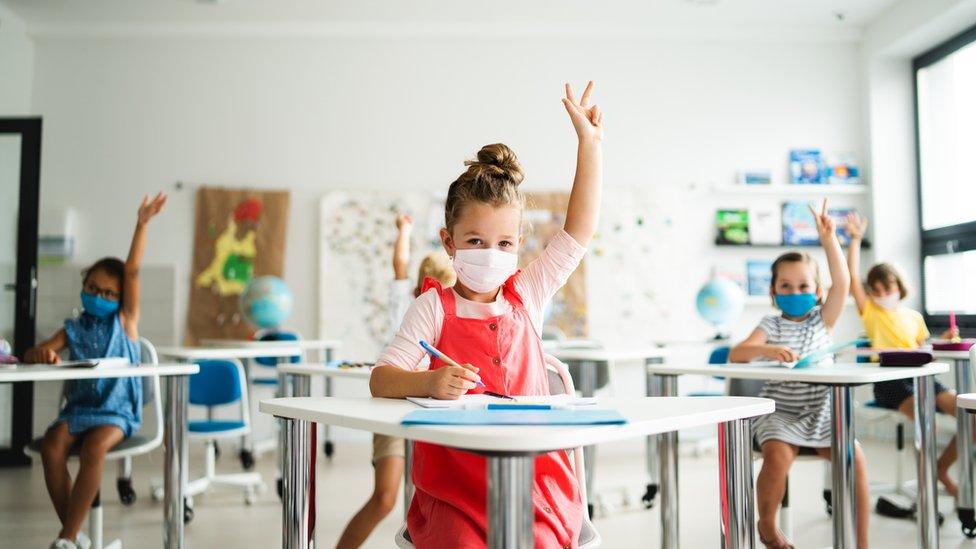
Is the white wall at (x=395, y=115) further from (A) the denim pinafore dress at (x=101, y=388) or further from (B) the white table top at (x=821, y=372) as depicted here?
(B) the white table top at (x=821, y=372)

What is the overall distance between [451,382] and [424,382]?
72 mm

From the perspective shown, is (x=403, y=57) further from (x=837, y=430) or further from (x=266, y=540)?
(x=837, y=430)

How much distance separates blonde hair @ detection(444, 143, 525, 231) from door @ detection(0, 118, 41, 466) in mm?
4292

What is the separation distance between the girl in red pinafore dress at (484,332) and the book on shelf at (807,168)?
4720 mm

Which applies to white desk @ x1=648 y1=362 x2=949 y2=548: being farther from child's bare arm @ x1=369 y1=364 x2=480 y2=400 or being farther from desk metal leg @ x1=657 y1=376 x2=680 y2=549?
child's bare arm @ x1=369 y1=364 x2=480 y2=400

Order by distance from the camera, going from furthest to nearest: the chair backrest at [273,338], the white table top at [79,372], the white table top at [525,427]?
the chair backrest at [273,338] → the white table top at [79,372] → the white table top at [525,427]

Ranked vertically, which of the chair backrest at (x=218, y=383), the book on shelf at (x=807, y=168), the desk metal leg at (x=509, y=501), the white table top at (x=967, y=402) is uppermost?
the book on shelf at (x=807, y=168)

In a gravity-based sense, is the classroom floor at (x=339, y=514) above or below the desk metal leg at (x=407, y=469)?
below

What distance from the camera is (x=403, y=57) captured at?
5.85 m

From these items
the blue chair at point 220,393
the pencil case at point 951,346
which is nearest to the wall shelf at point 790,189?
the pencil case at point 951,346

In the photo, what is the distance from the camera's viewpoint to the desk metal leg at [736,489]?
1.40 meters

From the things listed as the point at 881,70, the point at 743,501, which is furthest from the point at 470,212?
the point at 881,70

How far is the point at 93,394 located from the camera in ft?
9.52

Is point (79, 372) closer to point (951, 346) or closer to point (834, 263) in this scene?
point (834, 263)
